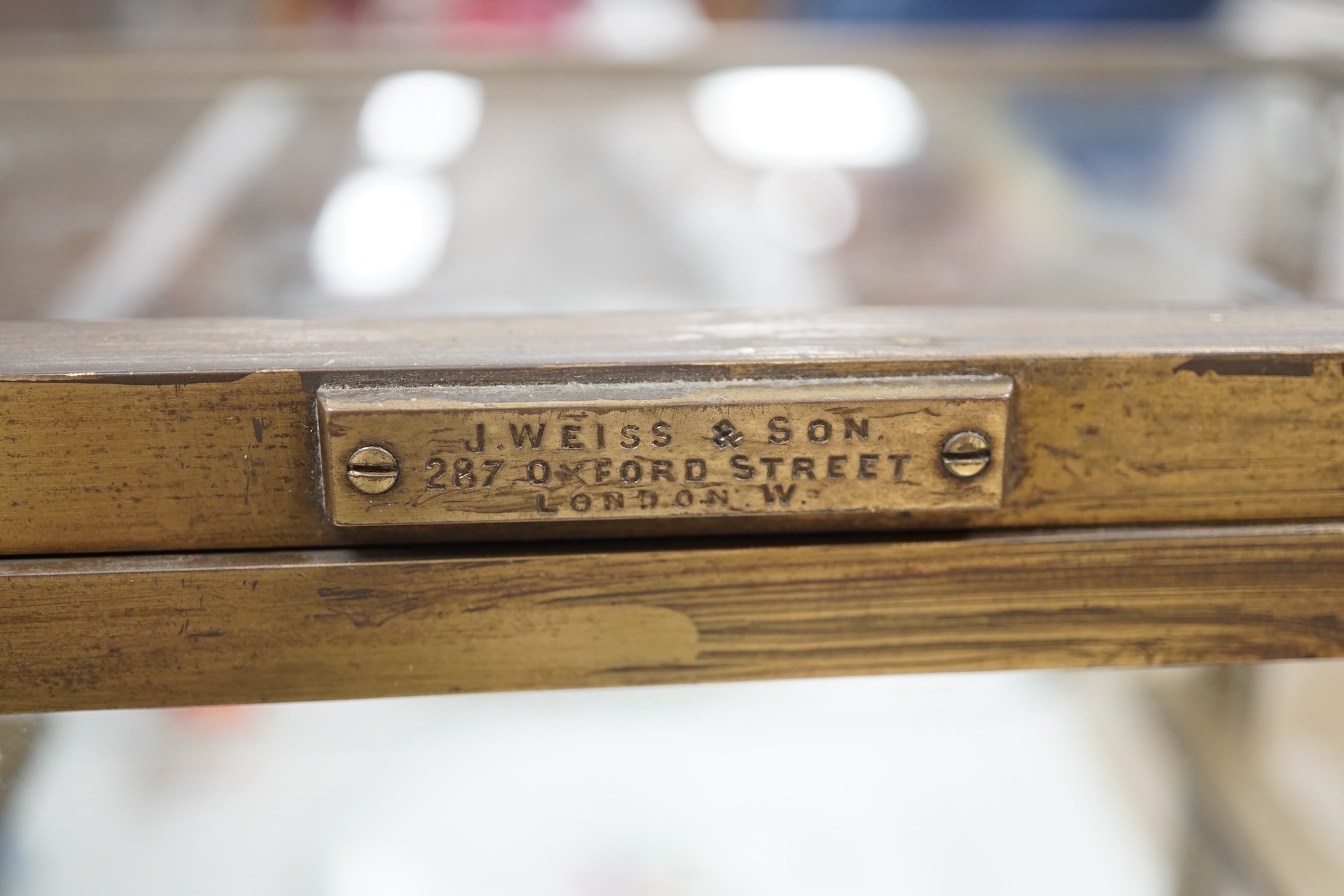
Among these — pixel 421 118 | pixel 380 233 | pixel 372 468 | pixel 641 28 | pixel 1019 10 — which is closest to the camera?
pixel 372 468

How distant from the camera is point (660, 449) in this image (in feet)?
1.22

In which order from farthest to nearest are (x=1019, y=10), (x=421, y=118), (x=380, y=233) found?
(x=1019, y=10)
(x=421, y=118)
(x=380, y=233)

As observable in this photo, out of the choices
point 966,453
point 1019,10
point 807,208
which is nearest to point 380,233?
point 807,208

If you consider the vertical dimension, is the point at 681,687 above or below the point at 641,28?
below

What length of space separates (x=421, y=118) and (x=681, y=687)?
0.46 m

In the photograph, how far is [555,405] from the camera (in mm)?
364

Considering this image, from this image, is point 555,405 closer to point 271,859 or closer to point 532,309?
point 532,309

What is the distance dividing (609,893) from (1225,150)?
609 mm

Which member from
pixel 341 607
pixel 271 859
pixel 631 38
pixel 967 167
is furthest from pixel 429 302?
pixel 631 38

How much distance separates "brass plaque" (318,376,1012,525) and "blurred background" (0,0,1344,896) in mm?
105

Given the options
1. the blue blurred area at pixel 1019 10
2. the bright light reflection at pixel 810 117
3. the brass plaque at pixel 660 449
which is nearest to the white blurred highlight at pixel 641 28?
the bright light reflection at pixel 810 117

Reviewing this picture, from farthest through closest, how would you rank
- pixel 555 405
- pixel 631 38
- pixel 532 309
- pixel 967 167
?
pixel 631 38, pixel 967 167, pixel 532 309, pixel 555 405

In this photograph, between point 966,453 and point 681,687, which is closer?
point 966,453

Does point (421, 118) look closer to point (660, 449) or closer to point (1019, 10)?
point (660, 449)
